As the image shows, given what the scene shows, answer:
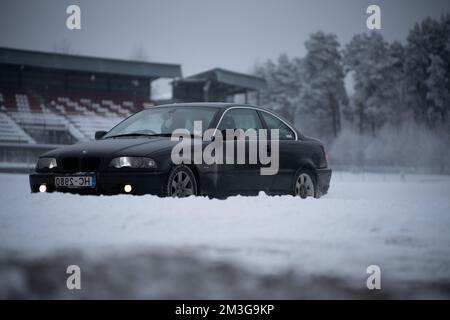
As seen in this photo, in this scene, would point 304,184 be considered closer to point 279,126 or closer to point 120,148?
point 279,126

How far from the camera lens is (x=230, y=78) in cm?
4625

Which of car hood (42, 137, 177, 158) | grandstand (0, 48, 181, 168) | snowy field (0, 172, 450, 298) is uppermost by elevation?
grandstand (0, 48, 181, 168)

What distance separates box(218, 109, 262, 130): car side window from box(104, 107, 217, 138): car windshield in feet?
0.67

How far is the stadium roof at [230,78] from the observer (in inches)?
1781

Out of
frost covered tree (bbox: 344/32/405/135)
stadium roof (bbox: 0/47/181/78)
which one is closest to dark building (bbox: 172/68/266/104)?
stadium roof (bbox: 0/47/181/78)

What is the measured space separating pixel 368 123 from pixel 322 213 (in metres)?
72.3

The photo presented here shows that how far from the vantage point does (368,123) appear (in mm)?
77812

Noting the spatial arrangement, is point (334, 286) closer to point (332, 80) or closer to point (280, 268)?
point (280, 268)

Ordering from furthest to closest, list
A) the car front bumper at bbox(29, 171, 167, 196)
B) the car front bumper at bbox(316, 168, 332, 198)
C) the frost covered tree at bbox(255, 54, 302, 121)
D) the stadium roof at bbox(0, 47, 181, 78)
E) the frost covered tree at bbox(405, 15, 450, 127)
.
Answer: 1. the frost covered tree at bbox(255, 54, 302, 121)
2. the frost covered tree at bbox(405, 15, 450, 127)
3. the stadium roof at bbox(0, 47, 181, 78)
4. the car front bumper at bbox(316, 168, 332, 198)
5. the car front bumper at bbox(29, 171, 167, 196)

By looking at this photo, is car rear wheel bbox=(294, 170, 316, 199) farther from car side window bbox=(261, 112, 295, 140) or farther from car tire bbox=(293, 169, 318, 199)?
car side window bbox=(261, 112, 295, 140)

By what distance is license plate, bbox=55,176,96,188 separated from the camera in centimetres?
824

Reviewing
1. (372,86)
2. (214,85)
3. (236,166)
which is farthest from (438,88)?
(236,166)

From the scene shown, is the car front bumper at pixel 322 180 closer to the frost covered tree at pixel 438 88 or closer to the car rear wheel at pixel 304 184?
the car rear wheel at pixel 304 184
